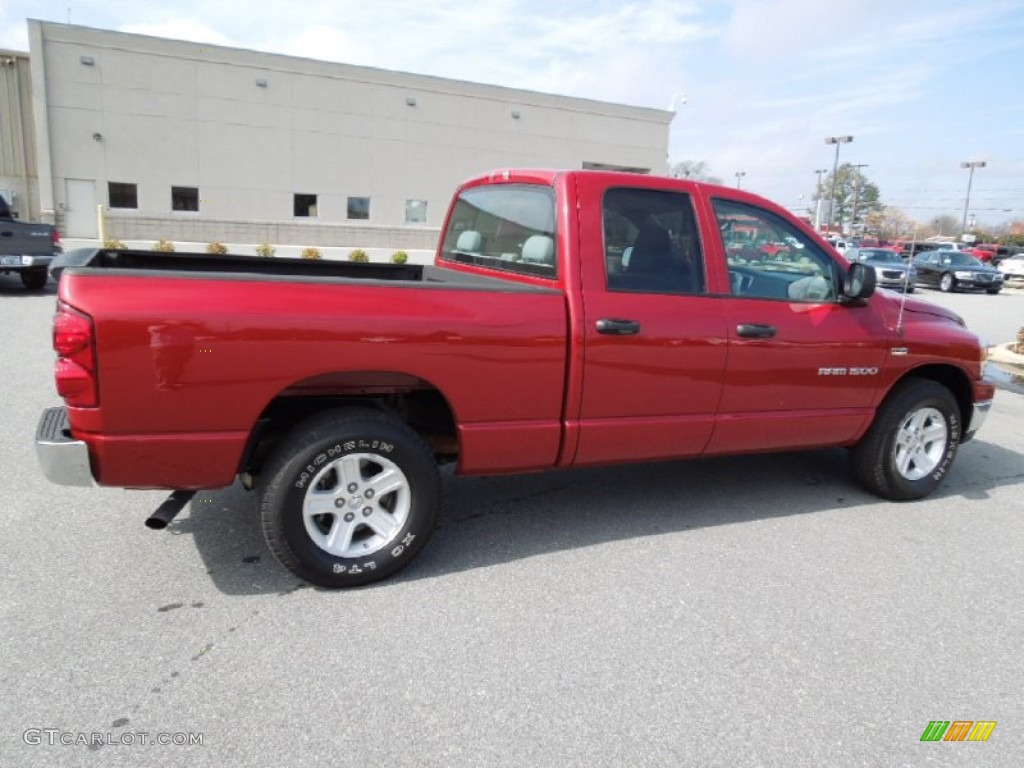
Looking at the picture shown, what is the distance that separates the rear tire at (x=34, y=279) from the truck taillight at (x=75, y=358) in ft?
44.2

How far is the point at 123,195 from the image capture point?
26953mm

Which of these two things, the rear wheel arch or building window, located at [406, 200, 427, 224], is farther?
building window, located at [406, 200, 427, 224]

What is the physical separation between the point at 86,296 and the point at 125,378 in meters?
0.34

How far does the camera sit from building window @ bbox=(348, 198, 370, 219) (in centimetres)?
3042

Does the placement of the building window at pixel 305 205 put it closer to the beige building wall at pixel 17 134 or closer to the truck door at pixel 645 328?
the beige building wall at pixel 17 134

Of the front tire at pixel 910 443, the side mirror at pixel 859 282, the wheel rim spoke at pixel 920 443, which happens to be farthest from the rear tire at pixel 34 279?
the wheel rim spoke at pixel 920 443

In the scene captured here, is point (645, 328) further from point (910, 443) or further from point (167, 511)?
point (167, 511)

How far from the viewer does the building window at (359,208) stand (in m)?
30.4

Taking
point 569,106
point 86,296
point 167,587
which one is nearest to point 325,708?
point 167,587

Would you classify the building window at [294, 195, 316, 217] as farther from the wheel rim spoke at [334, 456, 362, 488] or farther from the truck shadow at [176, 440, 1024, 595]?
the wheel rim spoke at [334, 456, 362, 488]

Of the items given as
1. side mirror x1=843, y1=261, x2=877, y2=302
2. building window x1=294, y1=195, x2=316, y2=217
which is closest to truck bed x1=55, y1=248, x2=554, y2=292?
side mirror x1=843, y1=261, x2=877, y2=302

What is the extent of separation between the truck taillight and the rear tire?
13.5 meters

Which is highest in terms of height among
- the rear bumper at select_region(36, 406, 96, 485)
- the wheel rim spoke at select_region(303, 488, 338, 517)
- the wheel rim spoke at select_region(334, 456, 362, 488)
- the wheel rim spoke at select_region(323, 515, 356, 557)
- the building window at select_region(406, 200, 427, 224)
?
the building window at select_region(406, 200, 427, 224)

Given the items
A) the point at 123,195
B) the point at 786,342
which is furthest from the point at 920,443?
the point at 123,195
